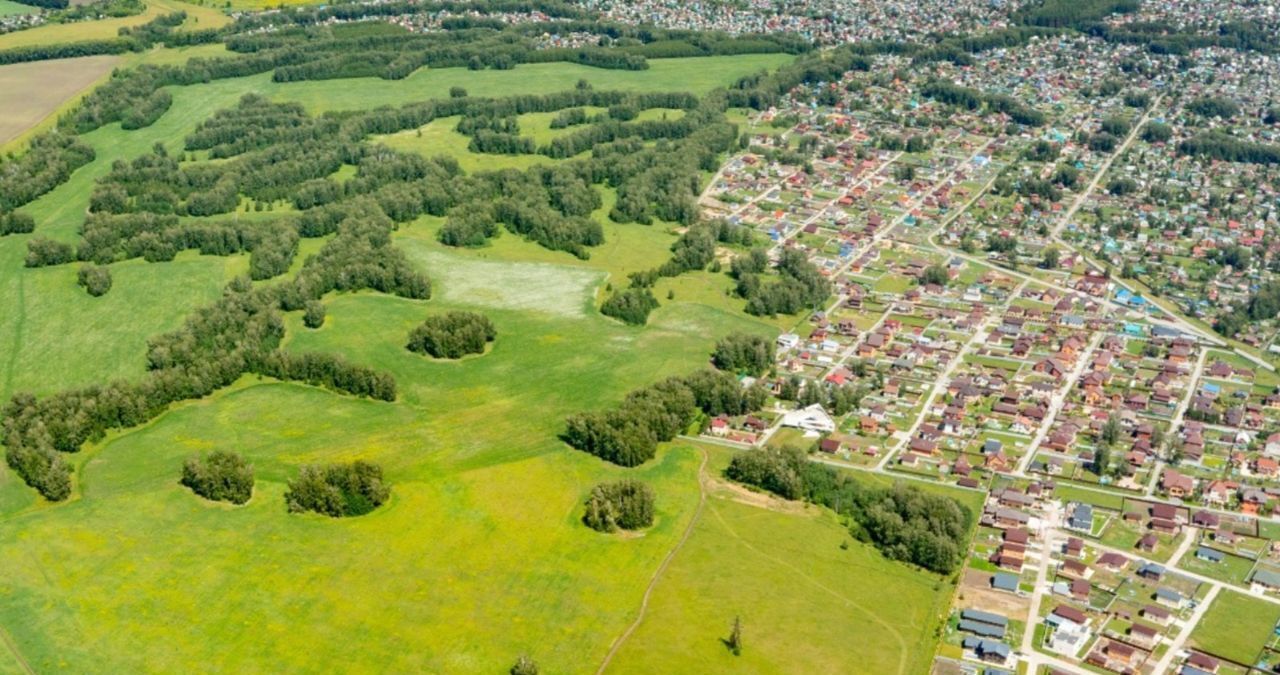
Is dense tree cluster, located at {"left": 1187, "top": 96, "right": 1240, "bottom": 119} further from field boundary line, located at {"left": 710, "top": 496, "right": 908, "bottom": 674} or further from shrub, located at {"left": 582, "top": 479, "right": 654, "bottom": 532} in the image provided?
shrub, located at {"left": 582, "top": 479, "right": 654, "bottom": 532}

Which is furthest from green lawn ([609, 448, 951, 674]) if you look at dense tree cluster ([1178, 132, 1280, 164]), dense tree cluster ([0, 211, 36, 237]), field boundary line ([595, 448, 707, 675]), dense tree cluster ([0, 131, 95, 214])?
dense tree cluster ([1178, 132, 1280, 164])

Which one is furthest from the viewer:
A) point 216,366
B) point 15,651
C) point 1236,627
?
point 216,366

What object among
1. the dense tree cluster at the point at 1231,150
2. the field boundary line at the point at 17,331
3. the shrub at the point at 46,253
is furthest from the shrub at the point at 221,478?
the dense tree cluster at the point at 1231,150

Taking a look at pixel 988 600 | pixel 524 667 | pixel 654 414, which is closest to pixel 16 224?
pixel 654 414

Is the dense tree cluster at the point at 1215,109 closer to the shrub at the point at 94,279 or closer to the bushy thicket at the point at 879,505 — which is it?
the bushy thicket at the point at 879,505

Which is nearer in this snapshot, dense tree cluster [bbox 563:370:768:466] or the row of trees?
dense tree cluster [bbox 563:370:768:466]

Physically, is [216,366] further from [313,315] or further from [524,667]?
[524,667]
